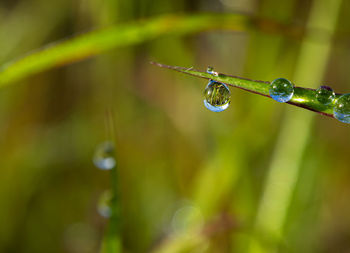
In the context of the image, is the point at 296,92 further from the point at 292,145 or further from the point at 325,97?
the point at 292,145

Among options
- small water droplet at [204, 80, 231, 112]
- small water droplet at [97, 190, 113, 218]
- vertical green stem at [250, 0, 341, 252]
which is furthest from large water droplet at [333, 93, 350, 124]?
vertical green stem at [250, 0, 341, 252]

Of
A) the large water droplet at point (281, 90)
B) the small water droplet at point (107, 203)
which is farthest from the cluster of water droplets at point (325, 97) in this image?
the small water droplet at point (107, 203)

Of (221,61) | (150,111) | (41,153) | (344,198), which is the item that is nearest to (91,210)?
(41,153)

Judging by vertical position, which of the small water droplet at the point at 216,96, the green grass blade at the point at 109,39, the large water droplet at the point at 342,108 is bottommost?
the large water droplet at the point at 342,108

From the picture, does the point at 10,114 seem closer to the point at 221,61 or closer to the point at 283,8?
the point at 221,61

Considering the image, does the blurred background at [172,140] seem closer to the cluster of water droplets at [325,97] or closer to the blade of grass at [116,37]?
the blade of grass at [116,37]

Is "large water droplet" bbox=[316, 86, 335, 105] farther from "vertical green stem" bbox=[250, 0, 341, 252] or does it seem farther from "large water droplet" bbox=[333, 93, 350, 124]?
"vertical green stem" bbox=[250, 0, 341, 252]
